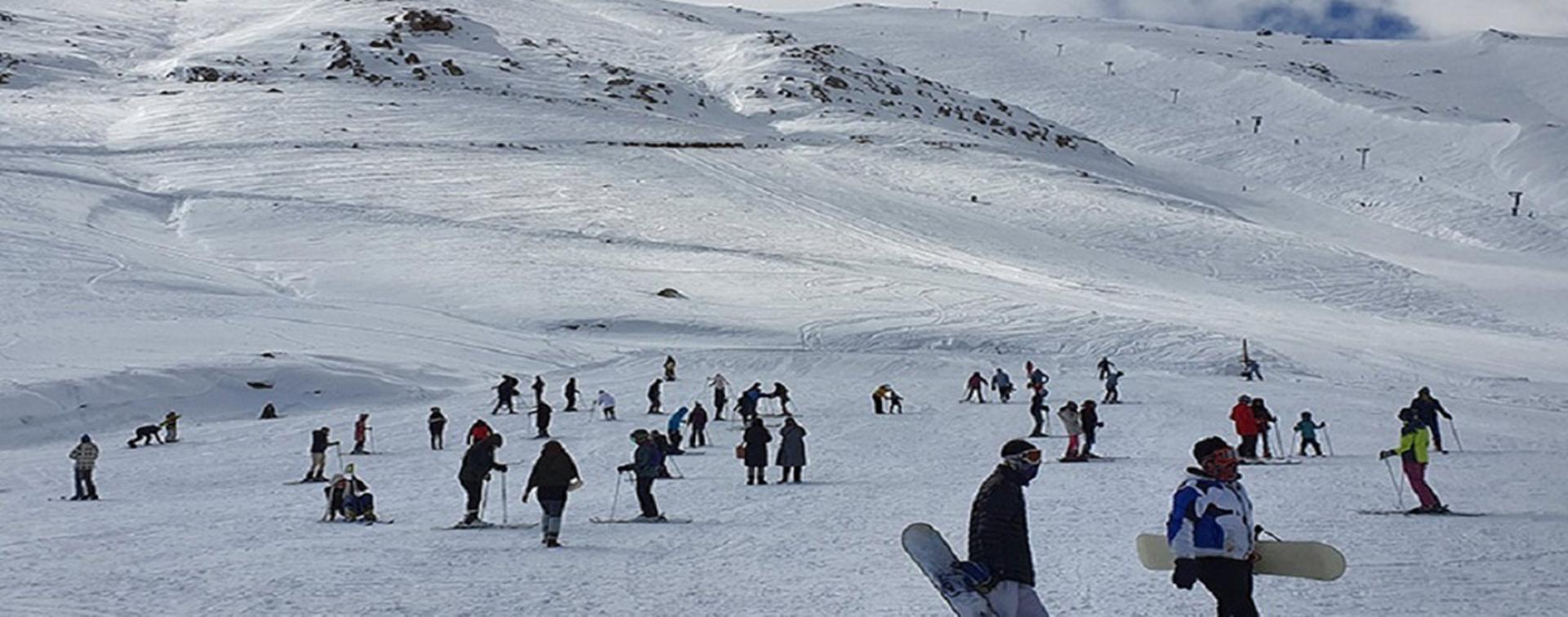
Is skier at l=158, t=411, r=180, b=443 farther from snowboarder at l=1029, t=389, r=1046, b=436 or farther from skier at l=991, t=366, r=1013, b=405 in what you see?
skier at l=991, t=366, r=1013, b=405

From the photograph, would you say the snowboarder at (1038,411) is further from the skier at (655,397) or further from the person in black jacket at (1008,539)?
the person in black jacket at (1008,539)

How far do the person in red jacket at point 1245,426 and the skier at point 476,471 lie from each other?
10.9 metres

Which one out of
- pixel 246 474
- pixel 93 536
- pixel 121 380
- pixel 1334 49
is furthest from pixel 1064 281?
pixel 1334 49

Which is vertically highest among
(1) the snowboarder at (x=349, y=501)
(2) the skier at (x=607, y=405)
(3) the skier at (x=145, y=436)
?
(2) the skier at (x=607, y=405)

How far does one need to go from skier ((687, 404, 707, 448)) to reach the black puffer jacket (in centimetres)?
1738

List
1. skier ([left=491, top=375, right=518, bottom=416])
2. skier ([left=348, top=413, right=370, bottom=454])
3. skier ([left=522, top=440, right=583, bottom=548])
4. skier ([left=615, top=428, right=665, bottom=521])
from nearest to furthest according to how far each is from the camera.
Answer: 1. skier ([left=522, top=440, right=583, bottom=548])
2. skier ([left=615, top=428, right=665, bottom=521])
3. skier ([left=348, top=413, right=370, bottom=454])
4. skier ([left=491, top=375, right=518, bottom=416])

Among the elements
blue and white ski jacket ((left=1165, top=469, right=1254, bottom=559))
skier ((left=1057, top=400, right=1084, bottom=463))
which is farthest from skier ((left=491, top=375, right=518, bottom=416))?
blue and white ski jacket ((left=1165, top=469, right=1254, bottom=559))

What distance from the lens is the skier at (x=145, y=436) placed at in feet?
83.6

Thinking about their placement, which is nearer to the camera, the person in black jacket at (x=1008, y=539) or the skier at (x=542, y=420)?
the person in black jacket at (x=1008, y=539)

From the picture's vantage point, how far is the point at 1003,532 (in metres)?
7.50

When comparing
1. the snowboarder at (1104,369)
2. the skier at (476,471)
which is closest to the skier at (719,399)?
the snowboarder at (1104,369)

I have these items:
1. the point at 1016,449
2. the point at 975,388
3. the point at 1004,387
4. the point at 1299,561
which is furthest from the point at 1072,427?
→ the point at 1016,449

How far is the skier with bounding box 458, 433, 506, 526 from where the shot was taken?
1479cm

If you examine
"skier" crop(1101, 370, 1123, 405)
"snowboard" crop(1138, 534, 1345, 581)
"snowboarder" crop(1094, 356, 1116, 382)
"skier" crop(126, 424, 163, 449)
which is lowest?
"skier" crop(126, 424, 163, 449)
